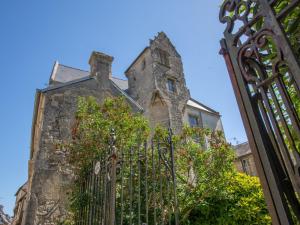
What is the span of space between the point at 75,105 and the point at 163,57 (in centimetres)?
758

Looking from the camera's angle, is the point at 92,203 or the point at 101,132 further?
the point at 101,132

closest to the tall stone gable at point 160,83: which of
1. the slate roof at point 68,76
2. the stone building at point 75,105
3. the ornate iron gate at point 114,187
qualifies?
the stone building at point 75,105

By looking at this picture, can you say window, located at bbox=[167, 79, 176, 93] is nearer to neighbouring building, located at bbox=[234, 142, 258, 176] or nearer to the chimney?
the chimney

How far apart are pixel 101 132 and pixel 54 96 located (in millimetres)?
4372

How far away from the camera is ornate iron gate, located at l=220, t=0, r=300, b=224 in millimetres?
1234

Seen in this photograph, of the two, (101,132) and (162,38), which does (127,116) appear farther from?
(162,38)

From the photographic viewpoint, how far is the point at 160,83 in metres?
15.1

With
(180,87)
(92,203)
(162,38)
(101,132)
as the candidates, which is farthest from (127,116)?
(162,38)

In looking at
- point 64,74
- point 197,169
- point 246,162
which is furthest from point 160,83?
point 246,162

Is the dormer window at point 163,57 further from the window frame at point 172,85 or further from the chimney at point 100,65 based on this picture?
the chimney at point 100,65

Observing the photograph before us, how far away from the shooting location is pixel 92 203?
13.6 ft

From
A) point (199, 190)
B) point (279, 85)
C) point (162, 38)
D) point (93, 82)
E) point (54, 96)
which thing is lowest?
point (279, 85)

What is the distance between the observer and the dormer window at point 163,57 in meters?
16.1

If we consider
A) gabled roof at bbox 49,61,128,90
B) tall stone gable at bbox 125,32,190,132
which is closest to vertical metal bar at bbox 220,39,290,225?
tall stone gable at bbox 125,32,190,132
